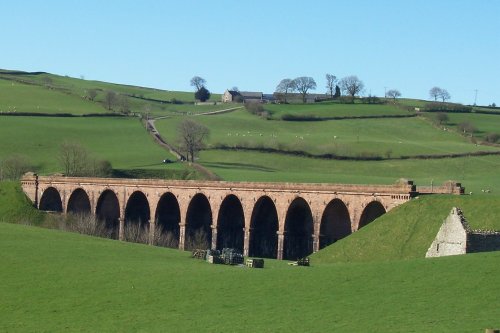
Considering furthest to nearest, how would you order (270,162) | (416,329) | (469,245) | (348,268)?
(270,162), (469,245), (348,268), (416,329)

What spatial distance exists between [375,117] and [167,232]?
7721cm

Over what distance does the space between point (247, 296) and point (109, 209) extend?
65857 millimetres

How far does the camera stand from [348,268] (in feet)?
166

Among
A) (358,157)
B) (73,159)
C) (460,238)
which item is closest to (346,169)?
(358,157)

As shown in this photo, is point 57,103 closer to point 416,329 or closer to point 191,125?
point 191,125

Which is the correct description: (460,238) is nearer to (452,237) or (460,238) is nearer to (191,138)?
(452,237)

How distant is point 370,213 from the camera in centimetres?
7550

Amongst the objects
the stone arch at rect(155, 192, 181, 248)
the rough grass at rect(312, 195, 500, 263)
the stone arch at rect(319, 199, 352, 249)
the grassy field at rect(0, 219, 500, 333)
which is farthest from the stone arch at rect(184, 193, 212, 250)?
the grassy field at rect(0, 219, 500, 333)

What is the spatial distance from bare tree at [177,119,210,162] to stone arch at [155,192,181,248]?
3563 cm

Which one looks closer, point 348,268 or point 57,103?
point 348,268

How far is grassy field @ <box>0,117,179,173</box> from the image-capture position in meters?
136

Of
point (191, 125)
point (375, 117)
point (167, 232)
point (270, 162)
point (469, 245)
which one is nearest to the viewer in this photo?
point (469, 245)

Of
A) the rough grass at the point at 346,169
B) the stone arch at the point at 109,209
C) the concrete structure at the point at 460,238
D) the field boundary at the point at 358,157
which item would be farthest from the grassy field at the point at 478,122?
the concrete structure at the point at 460,238

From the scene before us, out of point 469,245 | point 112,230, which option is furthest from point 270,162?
point 469,245
